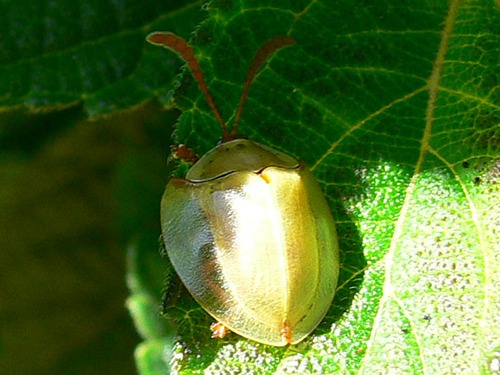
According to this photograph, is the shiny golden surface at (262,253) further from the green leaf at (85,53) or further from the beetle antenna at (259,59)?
the green leaf at (85,53)

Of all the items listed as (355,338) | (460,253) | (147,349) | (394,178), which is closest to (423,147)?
(394,178)

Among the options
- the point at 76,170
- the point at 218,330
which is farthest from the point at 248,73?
the point at 76,170

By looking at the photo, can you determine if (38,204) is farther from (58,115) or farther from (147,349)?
(147,349)

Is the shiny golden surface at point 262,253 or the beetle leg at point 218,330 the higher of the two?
the shiny golden surface at point 262,253

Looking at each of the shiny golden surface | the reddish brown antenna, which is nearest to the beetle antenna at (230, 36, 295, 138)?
the reddish brown antenna

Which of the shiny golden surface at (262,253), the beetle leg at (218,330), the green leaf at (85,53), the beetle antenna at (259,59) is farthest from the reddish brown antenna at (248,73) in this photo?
the green leaf at (85,53)

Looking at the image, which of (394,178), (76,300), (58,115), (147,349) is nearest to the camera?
(394,178)
